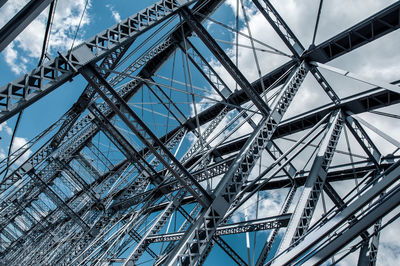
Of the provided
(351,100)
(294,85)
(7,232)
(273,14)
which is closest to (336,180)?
(351,100)

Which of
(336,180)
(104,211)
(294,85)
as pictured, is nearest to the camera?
(294,85)

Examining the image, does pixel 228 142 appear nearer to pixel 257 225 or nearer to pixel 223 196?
pixel 257 225

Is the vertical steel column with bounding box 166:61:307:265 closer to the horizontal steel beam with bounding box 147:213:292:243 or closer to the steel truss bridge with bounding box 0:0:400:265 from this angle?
the steel truss bridge with bounding box 0:0:400:265

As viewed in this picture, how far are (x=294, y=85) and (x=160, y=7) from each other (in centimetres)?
540

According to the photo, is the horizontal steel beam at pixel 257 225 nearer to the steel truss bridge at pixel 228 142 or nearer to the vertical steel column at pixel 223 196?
the steel truss bridge at pixel 228 142

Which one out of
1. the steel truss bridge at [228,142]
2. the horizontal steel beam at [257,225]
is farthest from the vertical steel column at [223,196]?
the horizontal steel beam at [257,225]

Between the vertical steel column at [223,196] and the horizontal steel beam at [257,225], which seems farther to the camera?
the horizontal steel beam at [257,225]

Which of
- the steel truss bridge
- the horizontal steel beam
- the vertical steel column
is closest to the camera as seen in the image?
the steel truss bridge

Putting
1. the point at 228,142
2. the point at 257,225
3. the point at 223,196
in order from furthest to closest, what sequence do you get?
1. the point at 228,142
2. the point at 257,225
3. the point at 223,196

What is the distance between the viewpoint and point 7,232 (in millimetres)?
38000

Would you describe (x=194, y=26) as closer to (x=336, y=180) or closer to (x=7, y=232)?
(x=336, y=180)

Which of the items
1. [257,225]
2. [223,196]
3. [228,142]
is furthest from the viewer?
[228,142]

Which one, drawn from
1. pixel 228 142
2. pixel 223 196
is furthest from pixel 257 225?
pixel 228 142

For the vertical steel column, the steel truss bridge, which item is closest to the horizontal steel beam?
the steel truss bridge
